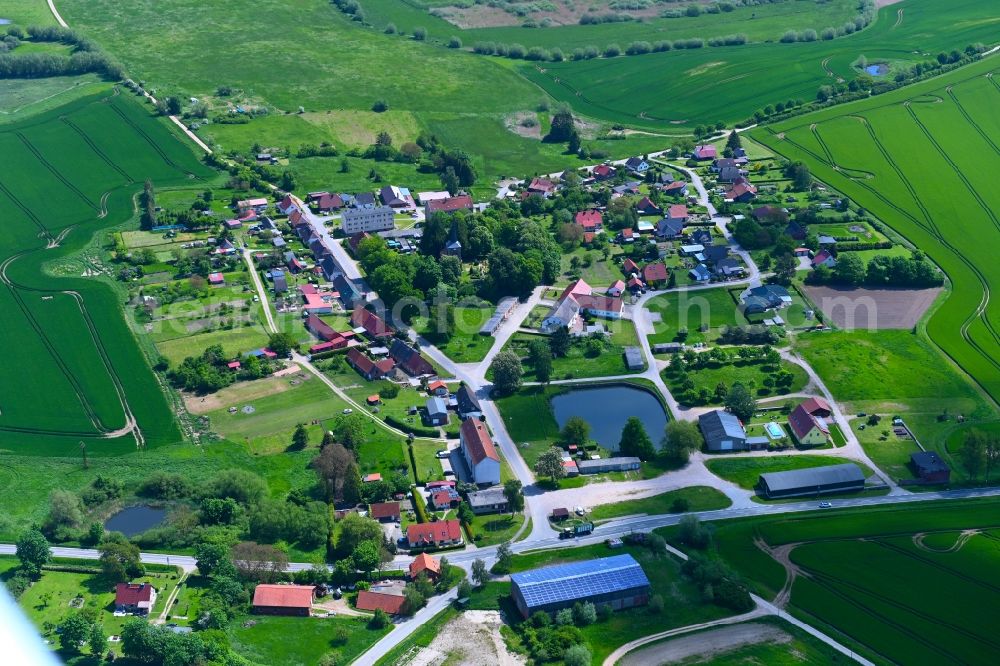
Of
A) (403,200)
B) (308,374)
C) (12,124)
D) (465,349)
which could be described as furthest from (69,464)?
(12,124)

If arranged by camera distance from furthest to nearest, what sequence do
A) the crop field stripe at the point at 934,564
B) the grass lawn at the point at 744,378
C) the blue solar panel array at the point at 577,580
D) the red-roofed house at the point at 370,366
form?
the red-roofed house at the point at 370,366 < the grass lawn at the point at 744,378 < the crop field stripe at the point at 934,564 < the blue solar panel array at the point at 577,580

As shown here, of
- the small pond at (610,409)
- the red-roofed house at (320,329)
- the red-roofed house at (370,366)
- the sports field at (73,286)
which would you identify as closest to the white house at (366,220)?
the red-roofed house at (320,329)

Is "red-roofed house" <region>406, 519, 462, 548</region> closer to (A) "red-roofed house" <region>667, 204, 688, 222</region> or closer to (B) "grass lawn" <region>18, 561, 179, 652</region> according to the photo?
(B) "grass lawn" <region>18, 561, 179, 652</region>

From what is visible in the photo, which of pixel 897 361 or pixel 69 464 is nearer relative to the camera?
pixel 69 464

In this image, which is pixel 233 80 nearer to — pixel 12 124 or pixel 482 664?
pixel 12 124

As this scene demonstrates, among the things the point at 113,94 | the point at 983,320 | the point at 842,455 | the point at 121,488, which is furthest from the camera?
the point at 113,94

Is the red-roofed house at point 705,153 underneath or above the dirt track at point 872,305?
above

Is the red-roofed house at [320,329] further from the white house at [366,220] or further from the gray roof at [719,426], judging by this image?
the gray roof at [719,426]
